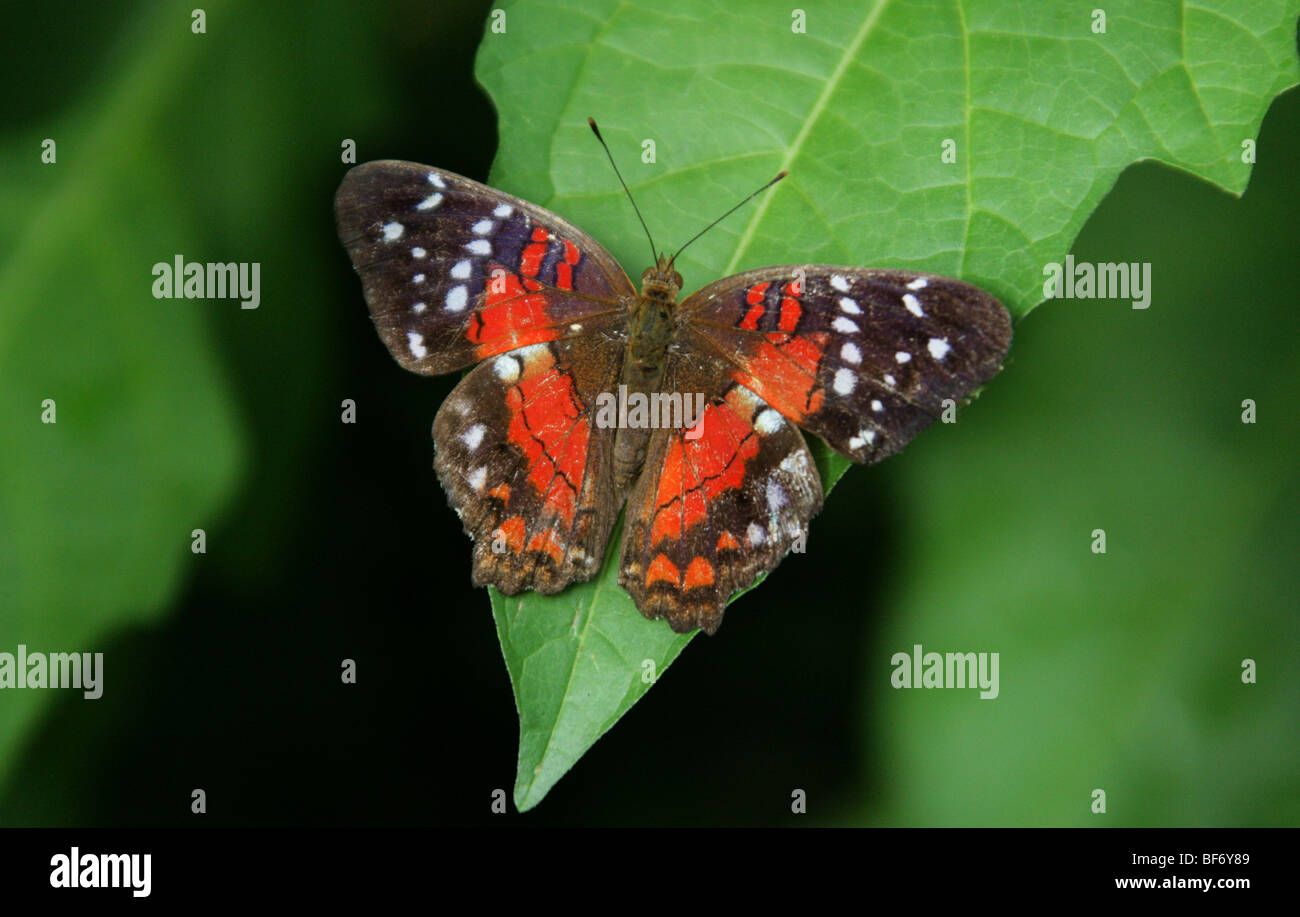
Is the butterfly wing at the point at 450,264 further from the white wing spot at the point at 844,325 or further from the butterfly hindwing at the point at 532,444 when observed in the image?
the white wing spot at the point at 844,325

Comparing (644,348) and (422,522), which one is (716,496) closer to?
(644,348)

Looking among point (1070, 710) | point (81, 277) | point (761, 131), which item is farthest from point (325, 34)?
point (1070, 710)

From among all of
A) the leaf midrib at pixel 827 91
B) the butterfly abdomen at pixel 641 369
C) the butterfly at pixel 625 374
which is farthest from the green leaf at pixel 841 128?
the butterfly abdomen at pixel 641 369

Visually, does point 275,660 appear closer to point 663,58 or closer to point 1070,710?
point 663,58

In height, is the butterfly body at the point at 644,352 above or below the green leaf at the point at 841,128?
below
